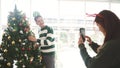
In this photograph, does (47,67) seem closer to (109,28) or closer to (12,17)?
(12,17)

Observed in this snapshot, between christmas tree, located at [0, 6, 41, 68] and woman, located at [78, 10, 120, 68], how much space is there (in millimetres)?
2445

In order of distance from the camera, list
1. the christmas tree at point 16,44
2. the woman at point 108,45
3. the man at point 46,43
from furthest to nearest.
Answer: the man at point 46,43 → the christmas tree at point 16,44 → the woman at point 108,45

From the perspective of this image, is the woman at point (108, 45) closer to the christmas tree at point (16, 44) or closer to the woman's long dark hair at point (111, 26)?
the woman's long dark hair at point (111, 26)

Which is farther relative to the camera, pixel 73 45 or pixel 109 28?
pixel 73 45

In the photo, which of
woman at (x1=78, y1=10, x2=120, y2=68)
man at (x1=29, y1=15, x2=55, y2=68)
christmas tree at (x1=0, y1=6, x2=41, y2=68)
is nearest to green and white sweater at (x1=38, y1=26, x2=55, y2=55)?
man at (x1=29, y1=15, x2=55, y2=68)

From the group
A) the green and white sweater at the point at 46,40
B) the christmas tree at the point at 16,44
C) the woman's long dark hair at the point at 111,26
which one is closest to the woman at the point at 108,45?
the woman's long dark hair at the point at 111,26

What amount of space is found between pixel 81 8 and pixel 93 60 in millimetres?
4548

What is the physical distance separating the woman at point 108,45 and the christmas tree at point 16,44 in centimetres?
244

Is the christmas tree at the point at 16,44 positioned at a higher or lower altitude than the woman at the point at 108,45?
lower

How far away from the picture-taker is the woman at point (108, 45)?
1.22m

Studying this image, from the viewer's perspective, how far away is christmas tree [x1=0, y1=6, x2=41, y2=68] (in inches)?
142

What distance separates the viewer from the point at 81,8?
5738mm

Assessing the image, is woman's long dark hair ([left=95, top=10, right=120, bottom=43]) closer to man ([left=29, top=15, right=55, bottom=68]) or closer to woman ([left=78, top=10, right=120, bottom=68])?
woman ([left=78, top=10, right=120, bottom=68])

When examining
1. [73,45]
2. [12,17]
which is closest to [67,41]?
[73,45]
